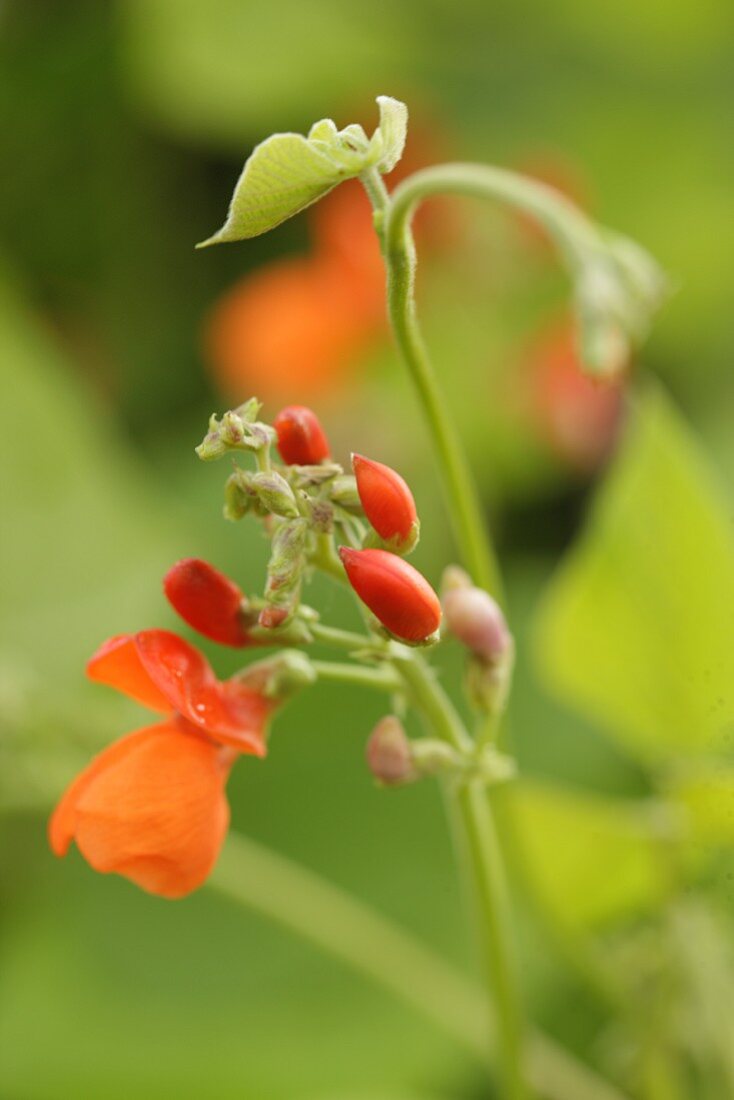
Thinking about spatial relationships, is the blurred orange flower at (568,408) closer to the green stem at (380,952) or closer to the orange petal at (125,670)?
the green stem at (380,952)

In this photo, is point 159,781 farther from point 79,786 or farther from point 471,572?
point 471,572

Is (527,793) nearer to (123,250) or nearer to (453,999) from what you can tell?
(453,999)

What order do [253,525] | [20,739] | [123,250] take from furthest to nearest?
1. [123,250]
2. [253,525]
3. [20,739]

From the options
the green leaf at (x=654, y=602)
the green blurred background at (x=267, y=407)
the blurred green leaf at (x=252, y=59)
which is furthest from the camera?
the blurred green leaf at (x=252, y=59)

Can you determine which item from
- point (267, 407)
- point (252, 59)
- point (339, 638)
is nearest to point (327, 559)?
point (339, 638)

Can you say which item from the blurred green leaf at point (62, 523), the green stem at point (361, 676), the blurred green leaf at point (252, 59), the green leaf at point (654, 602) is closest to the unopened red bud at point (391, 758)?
the green stem at point (361, 676)

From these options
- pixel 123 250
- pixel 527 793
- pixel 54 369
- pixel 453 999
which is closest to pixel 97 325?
pixel 123 250
